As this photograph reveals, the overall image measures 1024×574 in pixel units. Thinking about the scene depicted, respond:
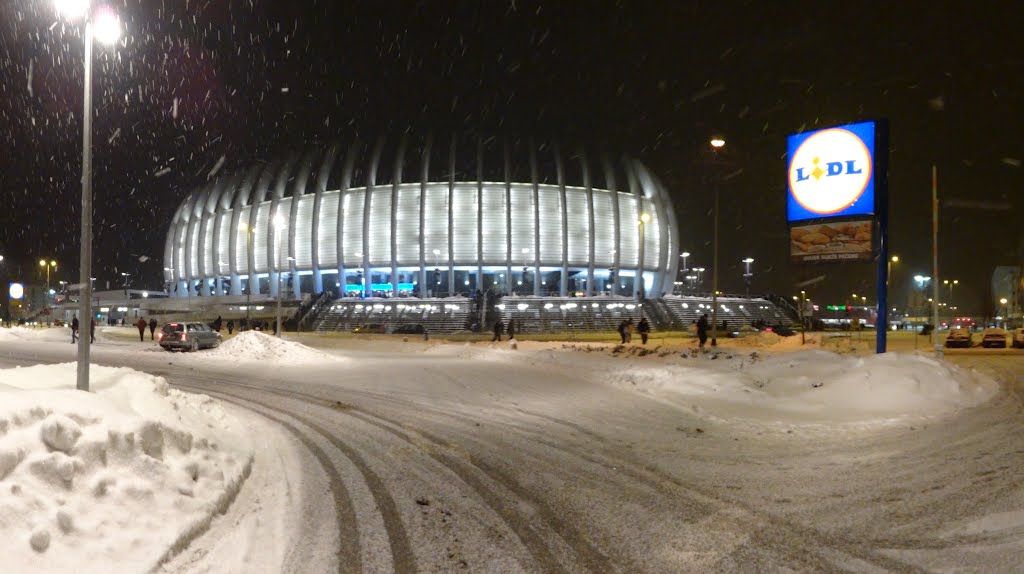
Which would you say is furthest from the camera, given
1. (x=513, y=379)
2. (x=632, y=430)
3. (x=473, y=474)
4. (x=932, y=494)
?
(x=513, y=379)

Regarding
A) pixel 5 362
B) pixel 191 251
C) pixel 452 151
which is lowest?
pixel 5 362

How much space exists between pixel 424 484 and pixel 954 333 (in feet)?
137

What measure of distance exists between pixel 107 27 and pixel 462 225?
79857 millimetres

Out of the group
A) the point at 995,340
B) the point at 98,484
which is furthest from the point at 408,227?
the point at 98,484

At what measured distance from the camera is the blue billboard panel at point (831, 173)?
2039 centimetres

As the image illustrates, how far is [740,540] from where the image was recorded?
17.2ft

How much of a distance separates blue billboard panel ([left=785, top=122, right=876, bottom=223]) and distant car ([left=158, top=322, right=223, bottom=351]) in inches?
1035

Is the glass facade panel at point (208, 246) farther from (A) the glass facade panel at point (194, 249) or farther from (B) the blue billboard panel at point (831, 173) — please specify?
(B) the blue billboard panel at point (831, 173)

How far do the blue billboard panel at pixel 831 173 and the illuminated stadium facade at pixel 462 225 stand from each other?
65436mm

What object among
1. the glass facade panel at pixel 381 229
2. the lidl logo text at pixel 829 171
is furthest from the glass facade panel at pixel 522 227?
the lidl logo text at pixel 829 171

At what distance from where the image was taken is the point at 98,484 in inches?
197

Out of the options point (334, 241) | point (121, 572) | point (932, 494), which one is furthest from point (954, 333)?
point (334, 241)

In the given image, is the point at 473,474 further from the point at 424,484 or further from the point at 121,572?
the point at 121,572

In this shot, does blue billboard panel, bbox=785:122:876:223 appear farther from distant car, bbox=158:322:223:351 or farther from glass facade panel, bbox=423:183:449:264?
glass facade panel, bbox=423:183:449:264
